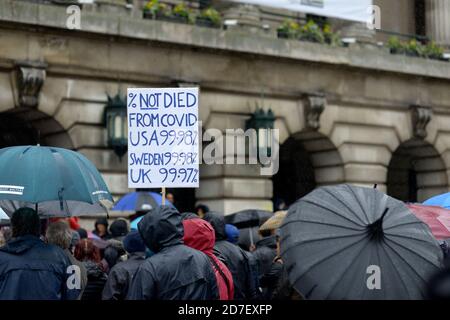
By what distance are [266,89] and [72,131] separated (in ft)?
15.1

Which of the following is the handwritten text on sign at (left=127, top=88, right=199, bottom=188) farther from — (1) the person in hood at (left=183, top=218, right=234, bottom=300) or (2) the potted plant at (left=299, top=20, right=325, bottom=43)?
(2) the potted plant at (left=299, top=20, right=325, bottom=43)

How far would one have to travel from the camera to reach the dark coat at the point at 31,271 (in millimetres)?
6957

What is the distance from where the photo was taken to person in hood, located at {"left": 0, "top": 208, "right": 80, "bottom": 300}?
6.96 metres

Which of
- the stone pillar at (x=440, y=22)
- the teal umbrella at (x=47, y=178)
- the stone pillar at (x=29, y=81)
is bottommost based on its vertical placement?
the teal umbrella at (x=47, y=178)

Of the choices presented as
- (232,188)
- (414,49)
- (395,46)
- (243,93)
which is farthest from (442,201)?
(414,49)

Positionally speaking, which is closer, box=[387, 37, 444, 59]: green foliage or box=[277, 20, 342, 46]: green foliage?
box=[277, 20, 342, 46]: green foliage

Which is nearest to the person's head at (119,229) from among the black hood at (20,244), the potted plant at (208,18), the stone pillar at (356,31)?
the black hood at (20,244)

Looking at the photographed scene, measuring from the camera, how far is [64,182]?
878cm

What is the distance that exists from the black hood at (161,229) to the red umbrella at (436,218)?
2.74 metres

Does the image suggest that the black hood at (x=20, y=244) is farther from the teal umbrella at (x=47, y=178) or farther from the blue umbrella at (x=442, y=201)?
the blue umbrella at (x=442, y=201)

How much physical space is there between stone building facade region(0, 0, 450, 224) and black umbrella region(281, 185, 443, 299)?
43.0 feet

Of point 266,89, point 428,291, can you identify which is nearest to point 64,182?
point 428,291

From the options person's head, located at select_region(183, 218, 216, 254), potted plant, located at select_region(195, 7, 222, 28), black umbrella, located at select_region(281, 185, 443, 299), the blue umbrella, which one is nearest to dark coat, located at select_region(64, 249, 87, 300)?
person's head, located at select_region(183, 218, 216, 254)
